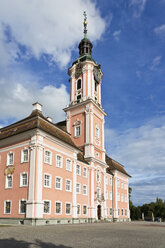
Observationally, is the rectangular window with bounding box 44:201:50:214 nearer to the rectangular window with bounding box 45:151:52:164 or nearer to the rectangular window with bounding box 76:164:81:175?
the rectangular window with bounding box 45:151:52:164

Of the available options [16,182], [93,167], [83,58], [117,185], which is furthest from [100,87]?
[16,182]

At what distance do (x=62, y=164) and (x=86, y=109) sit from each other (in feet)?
45.5

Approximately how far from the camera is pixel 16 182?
94.1 ft

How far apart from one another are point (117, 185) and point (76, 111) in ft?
61.7

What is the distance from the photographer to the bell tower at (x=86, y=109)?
42.4 meters

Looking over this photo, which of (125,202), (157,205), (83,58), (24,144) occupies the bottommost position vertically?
(157,205)

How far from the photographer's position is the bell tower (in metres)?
42.4

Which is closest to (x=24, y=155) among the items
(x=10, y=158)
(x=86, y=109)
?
(x=10, y=158)

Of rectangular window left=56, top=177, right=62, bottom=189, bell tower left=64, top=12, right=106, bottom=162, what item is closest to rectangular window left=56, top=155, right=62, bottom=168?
rectangular window left=56, top=177, right=62, bottom=189

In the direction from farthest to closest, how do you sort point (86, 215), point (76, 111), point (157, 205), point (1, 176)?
point (157, 205) → point (76, 111) → point (86, 215) → point (1, 176)

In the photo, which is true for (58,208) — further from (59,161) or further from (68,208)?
(59,161)

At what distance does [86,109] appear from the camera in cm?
4338

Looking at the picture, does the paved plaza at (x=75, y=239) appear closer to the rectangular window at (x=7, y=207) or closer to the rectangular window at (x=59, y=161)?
the rectangular window at (x=7, y=207)

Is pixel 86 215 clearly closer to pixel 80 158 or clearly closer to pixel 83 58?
pixel 80 158
